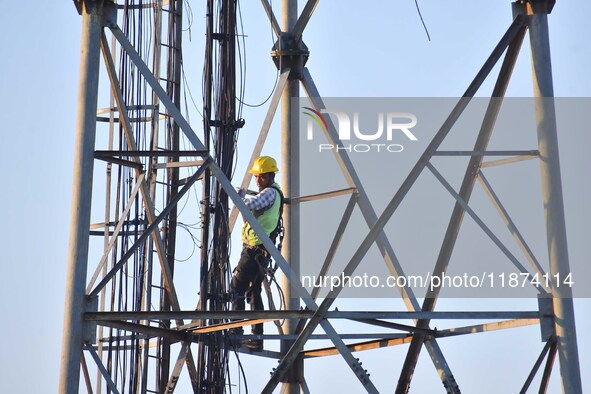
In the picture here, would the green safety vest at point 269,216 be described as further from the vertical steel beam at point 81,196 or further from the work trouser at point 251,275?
the vertical steel beam at point 81,196

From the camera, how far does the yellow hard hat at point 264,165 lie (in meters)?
15.5

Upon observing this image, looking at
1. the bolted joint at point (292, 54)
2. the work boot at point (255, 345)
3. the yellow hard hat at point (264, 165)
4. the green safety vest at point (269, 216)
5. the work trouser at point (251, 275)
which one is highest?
the bolted joint at point (292, 54)

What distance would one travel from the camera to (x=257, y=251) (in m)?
15.6

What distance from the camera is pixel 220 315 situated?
1234cm

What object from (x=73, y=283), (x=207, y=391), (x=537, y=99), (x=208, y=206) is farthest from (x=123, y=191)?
(x=537, y=99)

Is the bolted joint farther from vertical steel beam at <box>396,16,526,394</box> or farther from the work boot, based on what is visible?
the work boot

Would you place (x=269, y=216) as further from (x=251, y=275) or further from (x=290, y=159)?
(x=290, y=159)

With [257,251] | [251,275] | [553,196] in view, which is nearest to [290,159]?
[257,251]

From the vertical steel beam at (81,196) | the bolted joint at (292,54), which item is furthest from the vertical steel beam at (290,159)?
the vertical steel beam at (81,196)

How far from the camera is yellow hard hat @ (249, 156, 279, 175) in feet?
50.8

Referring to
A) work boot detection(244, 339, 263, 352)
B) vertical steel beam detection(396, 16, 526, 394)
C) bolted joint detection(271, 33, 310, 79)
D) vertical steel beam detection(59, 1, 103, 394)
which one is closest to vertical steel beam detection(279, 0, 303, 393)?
bolted joint detection(271, 33, 310, 79)

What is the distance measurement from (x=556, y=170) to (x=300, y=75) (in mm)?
4208

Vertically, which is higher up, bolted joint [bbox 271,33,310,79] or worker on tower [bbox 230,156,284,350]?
bolted joint [bbox 271,33,310,79]

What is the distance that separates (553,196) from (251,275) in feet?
13.9
